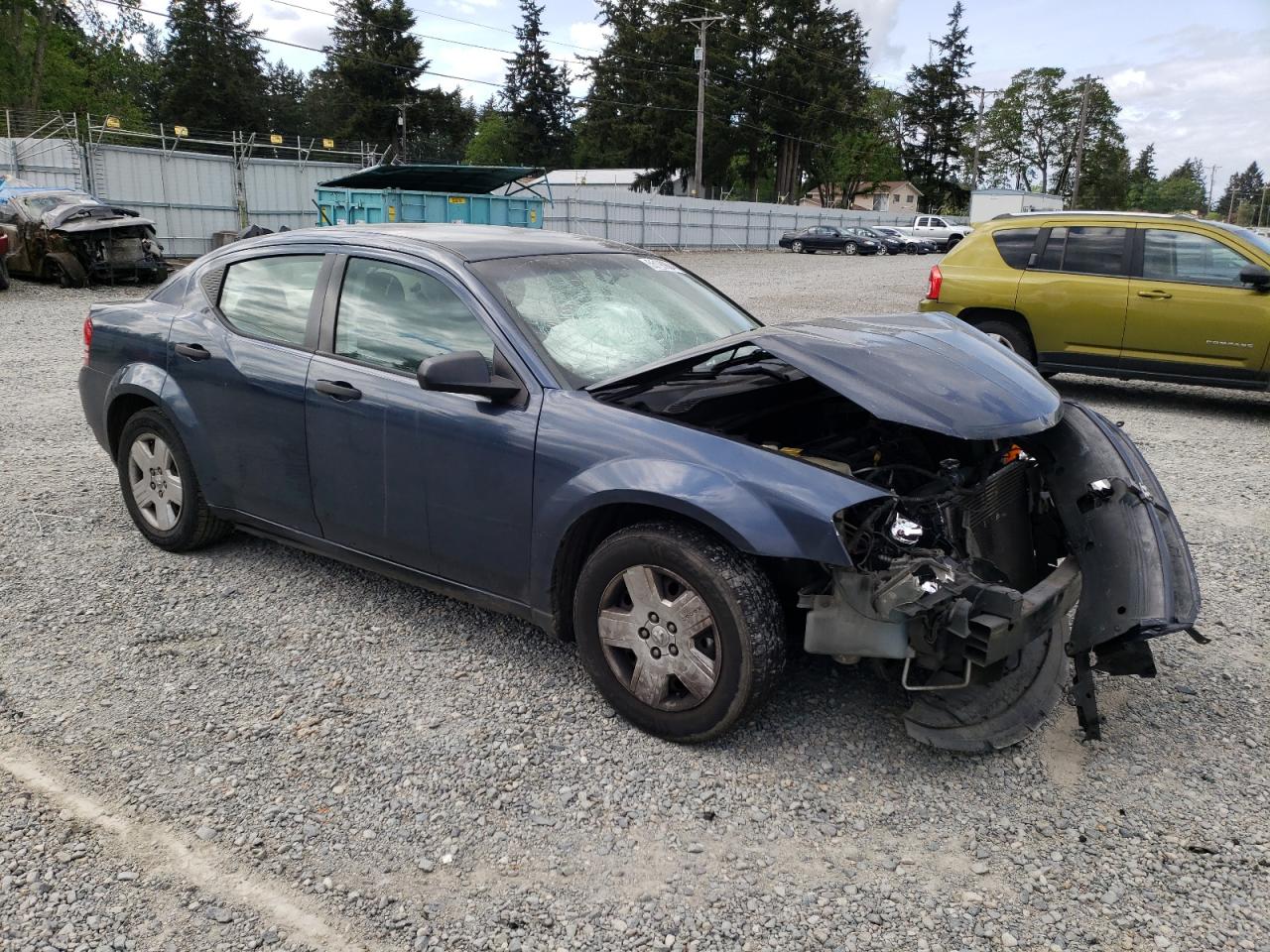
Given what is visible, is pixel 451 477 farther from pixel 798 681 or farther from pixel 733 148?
pixel 733 148

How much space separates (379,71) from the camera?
63656mm

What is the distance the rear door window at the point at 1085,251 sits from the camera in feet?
28.9

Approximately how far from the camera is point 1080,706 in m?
3.13

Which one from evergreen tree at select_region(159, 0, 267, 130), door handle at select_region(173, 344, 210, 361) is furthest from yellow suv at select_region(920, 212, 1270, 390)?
evergreen tree at select_region(159, 0, 267, 130)

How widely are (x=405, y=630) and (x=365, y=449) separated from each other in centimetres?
80

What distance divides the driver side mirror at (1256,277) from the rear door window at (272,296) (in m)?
7.60

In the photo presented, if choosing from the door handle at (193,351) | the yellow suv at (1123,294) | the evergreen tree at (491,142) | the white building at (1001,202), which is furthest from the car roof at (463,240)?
the evergreen tree at (491,142)

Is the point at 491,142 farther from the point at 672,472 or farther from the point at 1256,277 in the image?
the point at 672,472

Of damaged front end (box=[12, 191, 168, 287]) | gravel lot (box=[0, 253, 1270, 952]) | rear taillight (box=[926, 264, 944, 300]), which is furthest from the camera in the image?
damaged front end (box=[12, 191, 168, 287])

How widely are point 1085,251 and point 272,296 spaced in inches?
292

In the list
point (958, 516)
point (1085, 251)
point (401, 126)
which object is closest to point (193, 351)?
point (958, 516)

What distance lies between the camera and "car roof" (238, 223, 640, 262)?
396 centimetres

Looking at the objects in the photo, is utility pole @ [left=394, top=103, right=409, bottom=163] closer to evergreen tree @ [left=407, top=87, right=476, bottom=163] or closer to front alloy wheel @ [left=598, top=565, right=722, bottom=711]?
evergreen tree @ [left=407, top=87, right=476, bottom=163]

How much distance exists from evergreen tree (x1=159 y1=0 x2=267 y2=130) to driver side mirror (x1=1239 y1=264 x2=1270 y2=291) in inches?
2731
